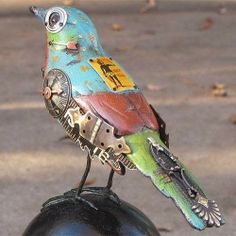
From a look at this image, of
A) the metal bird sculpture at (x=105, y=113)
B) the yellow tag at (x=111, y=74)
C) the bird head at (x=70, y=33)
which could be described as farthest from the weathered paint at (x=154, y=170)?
the bird head at (x=70, y=33)

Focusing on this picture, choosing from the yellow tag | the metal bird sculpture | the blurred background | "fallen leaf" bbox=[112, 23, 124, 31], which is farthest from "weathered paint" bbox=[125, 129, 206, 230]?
"fallen leaf" bbox=[112, 23, 124, 31]

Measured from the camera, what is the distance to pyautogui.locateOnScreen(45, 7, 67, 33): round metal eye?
246cm

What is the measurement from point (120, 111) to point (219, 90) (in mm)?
4348

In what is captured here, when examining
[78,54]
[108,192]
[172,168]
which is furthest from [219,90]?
[172,168]

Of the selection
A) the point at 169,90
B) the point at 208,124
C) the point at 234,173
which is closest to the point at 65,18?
the point at 234,173

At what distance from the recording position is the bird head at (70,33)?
2.43 m

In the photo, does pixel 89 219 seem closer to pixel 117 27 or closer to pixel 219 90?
pixel 219 90

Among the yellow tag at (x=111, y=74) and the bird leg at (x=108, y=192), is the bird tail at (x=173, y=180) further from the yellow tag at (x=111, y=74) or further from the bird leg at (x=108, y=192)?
the bird leg at (x=108, y=192)

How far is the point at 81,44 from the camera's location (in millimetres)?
2434

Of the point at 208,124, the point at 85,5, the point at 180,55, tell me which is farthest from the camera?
the point at 85,5

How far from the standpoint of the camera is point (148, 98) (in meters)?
6.36

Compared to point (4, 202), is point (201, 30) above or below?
below

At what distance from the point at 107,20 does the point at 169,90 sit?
7.16 feet

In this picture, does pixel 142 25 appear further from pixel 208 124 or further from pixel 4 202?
pixel 4 202
